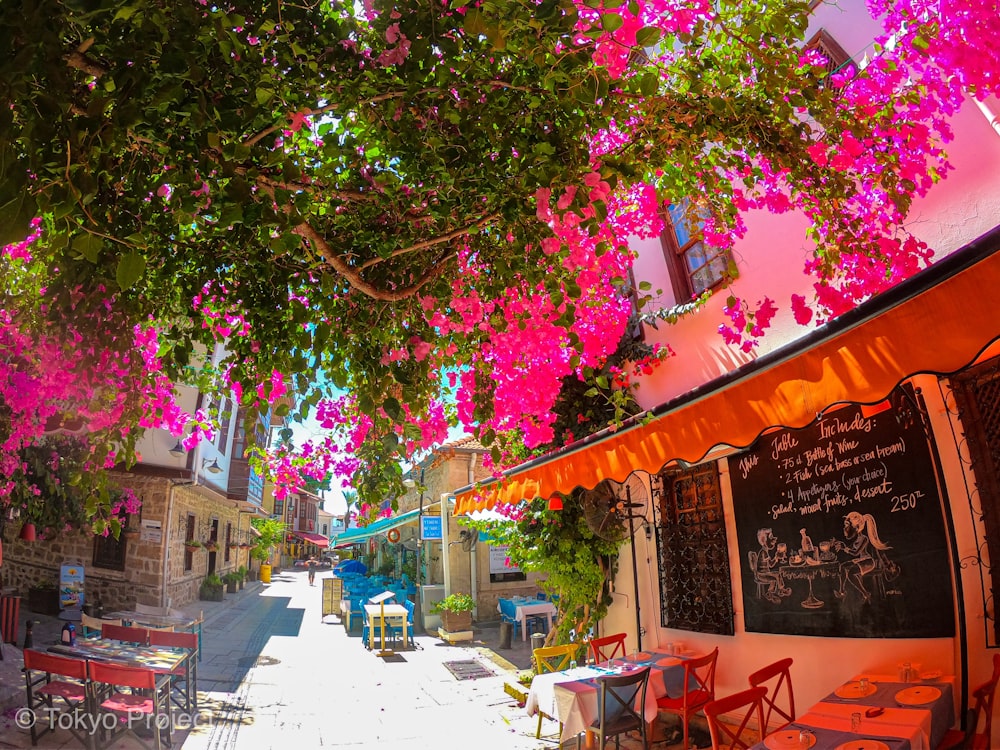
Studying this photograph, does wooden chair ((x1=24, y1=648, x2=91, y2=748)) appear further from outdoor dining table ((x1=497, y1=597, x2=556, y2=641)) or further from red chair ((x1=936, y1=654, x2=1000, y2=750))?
outdoor dining table ((x1=497, y1=597, x2=556, y2=641))

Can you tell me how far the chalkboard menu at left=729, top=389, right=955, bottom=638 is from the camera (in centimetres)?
421

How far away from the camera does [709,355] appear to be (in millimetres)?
6445

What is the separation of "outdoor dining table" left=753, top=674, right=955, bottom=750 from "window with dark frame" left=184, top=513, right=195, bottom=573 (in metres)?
15.6

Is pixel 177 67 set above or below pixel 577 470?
above

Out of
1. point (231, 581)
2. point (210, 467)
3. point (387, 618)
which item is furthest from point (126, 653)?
point (231, 581)

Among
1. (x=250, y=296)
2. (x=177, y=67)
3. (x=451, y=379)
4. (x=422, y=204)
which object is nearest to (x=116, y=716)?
(x=451, y=379)

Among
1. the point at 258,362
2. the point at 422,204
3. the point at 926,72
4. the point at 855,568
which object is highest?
the point at 926,72

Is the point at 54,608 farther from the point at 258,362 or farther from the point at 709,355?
the point at 709,355

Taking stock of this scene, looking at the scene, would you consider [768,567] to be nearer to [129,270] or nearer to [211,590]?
[129,270]

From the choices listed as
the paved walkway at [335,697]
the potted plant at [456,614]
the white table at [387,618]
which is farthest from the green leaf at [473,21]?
the potted plant at [456,614]

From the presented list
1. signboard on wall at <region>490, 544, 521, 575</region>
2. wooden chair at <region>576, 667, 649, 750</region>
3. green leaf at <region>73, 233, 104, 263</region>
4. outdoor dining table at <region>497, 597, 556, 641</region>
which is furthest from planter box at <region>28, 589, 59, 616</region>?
green leaf at <region>73, 233, 104, 263</region>

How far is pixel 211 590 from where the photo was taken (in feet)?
56.9

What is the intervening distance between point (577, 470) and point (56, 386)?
4.78m

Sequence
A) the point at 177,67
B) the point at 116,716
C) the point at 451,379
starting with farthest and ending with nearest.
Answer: the point at 116,716 → the point at 451,379 → the point at 177,67
